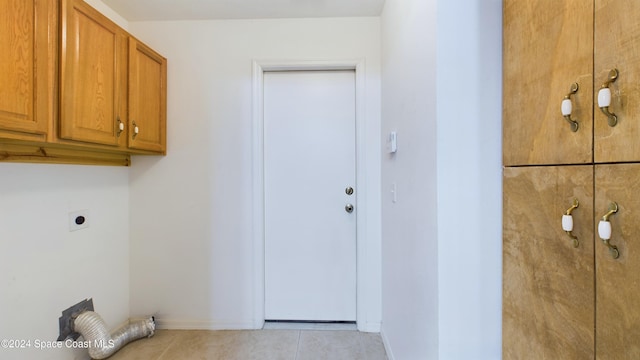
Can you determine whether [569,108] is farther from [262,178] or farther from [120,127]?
[120,127]

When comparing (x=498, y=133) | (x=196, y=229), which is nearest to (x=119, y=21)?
(x=196, y=229)

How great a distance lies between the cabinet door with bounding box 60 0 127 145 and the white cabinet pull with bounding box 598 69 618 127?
74.7 inches

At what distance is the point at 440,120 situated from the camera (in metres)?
0.96

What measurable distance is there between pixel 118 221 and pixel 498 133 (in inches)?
93.6

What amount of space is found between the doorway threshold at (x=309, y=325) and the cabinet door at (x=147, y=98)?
1.55 meters

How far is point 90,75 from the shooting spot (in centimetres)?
143

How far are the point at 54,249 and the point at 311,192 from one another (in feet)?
5.13

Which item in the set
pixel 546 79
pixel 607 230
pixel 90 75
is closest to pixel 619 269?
pixel 607 230

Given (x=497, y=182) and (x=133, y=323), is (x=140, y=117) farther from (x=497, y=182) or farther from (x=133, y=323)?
(x=497, y=182)

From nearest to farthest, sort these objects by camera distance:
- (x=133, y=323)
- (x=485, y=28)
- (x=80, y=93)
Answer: (x=485, y=28) → (x=80, y=93) → (x=133, y=323)

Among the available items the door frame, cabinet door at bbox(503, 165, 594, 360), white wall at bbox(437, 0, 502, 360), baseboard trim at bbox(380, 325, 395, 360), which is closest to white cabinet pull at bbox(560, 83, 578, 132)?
cabinet door at bbox(503, 165, 594, 360)

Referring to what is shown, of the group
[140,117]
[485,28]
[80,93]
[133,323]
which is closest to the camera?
[485,28]

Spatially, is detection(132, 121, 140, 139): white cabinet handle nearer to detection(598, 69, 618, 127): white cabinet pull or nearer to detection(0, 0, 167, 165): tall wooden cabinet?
detection(0, 0, 167, 165): tall wooden cabinet

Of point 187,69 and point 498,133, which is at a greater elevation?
point 187,69
